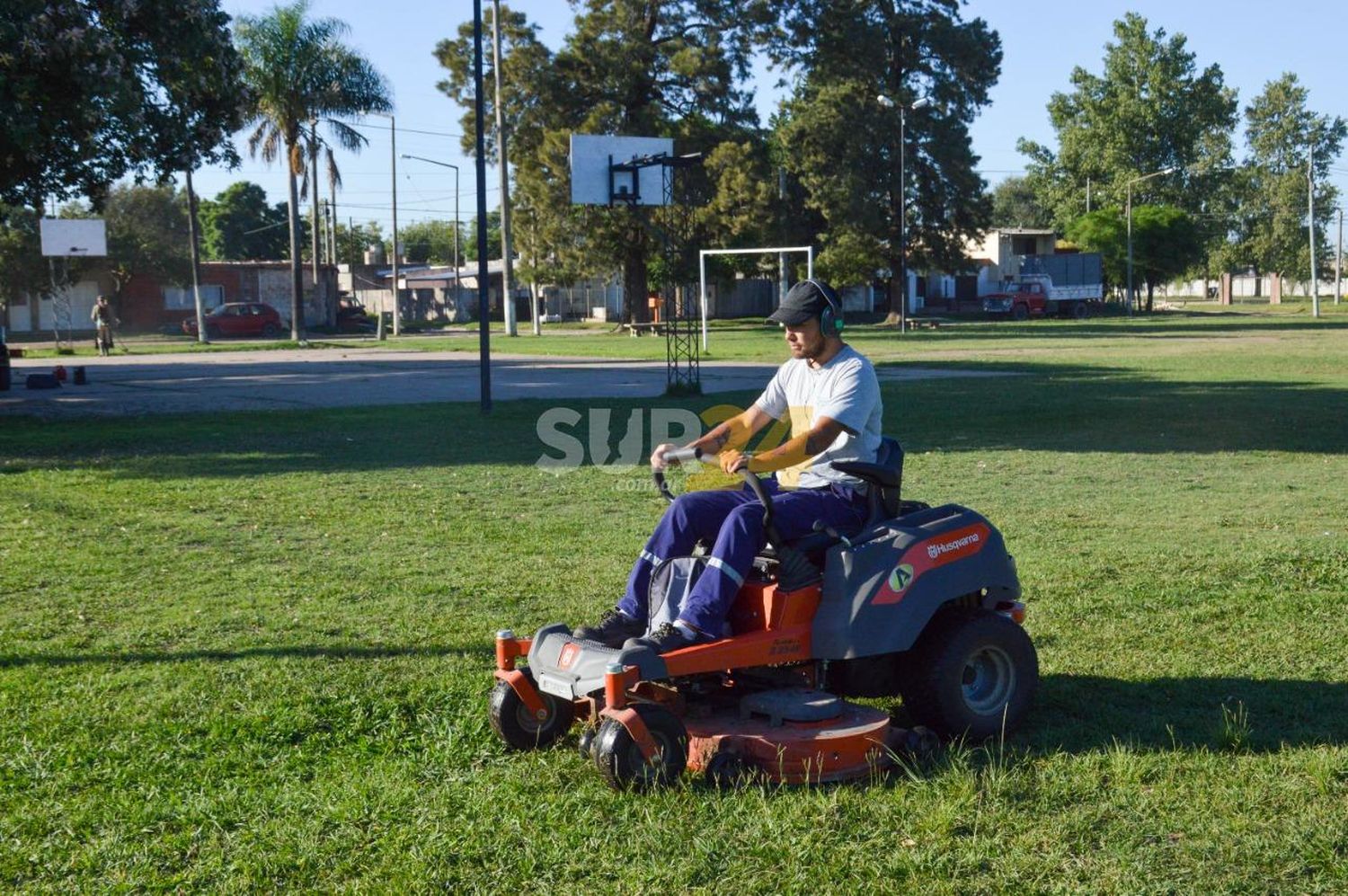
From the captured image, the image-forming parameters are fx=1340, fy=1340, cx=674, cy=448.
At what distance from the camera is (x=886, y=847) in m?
3.96

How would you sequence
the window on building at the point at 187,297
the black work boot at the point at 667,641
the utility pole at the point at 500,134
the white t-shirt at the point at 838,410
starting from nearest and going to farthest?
1. the black work boot at the point at 667,641
2. the white t-shirt at the point at 838,410
3. the utility pole at the point at 500,134
4. the window on building at the point at 187,297

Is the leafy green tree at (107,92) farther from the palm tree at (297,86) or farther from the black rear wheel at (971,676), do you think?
the palm tree at (297,86)

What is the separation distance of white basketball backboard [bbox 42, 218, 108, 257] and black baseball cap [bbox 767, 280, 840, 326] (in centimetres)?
4128

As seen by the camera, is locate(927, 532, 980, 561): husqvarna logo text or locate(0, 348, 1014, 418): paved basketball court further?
locate(0, 348, 1014, 418): paved basketball court

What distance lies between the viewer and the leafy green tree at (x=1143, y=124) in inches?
3533

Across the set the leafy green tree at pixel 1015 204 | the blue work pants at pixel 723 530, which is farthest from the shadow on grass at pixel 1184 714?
the leafy green tree at pixel 1015 204

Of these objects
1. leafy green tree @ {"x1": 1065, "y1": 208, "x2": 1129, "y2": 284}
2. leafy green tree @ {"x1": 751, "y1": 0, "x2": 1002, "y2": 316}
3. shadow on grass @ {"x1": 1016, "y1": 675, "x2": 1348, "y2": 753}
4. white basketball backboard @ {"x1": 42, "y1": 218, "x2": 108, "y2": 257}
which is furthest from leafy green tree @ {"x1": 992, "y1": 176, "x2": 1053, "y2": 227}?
shadow on grass @ {"x1": 1016, "y1": 675, "x2": 1348, "y2": 753}

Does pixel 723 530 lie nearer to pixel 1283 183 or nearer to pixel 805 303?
pixel 805 303

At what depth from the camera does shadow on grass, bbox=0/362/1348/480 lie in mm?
14281

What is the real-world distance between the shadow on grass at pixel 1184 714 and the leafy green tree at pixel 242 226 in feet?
323

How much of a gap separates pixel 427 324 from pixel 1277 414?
57.4m

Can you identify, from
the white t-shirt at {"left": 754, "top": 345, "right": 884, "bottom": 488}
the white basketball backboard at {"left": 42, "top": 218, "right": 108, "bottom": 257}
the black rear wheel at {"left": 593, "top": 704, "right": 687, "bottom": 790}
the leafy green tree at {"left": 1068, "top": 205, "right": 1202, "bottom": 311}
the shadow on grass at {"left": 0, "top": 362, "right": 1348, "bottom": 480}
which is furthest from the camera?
the leafy green tree at {"left": 1068, "top": 205, "right": 1202, "bottom": 311}

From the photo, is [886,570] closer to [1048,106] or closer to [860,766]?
[860,766]

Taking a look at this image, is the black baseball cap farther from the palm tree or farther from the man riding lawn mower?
the palm tree
